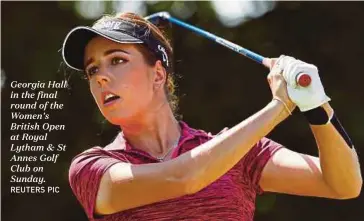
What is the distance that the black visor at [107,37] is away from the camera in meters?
3.28

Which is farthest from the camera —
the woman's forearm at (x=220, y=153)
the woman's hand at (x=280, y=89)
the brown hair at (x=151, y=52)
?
the brown hair at (x=151, y=52)

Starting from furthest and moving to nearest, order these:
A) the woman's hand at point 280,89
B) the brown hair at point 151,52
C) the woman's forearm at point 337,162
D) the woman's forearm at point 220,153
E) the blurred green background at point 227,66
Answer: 1. the blurred green background at point 227,66
2. the brown hair at point 151,52
3. the woman's forearm at point 337,162
4. the woman's hand at point 280,89
5. the woman's forearm at point 220,153

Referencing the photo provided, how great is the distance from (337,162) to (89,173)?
740 millimetres

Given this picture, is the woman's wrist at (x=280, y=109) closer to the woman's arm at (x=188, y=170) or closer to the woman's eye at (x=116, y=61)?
the woman's arm at (x=188, y=170)

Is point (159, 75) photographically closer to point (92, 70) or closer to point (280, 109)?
point (92, 70)

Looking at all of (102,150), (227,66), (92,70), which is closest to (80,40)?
(92,70)

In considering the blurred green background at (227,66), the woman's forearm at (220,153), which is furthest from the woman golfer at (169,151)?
the blurred green background at (227,66)

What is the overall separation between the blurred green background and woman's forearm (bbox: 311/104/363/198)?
4413 millimetres

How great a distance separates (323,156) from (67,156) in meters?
4.67

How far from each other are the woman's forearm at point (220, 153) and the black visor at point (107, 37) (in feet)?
1.65

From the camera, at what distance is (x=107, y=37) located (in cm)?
324

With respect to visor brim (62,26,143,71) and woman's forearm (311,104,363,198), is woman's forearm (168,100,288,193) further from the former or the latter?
visor brim (62,26,143,71)

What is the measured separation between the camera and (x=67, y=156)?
7676 mm

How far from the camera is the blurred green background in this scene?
25.3ft
